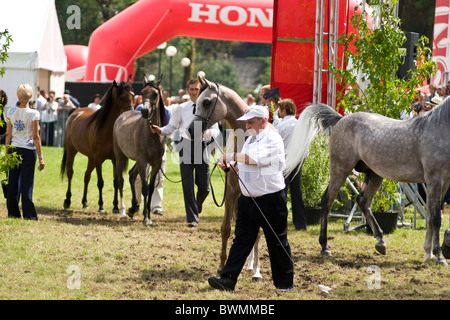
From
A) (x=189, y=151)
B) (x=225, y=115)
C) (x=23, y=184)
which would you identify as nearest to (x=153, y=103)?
(x=189, y=151)

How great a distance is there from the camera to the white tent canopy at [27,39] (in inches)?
945

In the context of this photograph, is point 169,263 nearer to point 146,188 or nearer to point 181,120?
point 146,188

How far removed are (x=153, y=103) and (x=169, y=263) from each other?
3.76m

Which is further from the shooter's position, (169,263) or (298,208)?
(298,208)

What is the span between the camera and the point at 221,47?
225ft

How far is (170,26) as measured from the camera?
22203 millimetres

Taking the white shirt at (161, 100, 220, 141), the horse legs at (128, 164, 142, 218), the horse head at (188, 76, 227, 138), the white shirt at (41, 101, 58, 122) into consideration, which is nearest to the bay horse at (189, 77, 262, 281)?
the horse head at (188, 76, 227, 138)

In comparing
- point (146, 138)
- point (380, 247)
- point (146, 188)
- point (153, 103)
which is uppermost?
point (153, 103)

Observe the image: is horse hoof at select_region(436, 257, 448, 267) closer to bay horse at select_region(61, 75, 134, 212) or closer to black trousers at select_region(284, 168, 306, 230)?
black trousers at select_region(284, 168, 306, 230)

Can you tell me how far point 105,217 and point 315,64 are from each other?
4.61 metres

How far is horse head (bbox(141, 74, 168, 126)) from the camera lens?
10914mm

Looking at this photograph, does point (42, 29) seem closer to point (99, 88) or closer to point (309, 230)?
point (99, 88)

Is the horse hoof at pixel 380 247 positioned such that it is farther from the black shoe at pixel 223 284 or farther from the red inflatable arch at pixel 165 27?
the red inflatable arch at pixel 165 27
